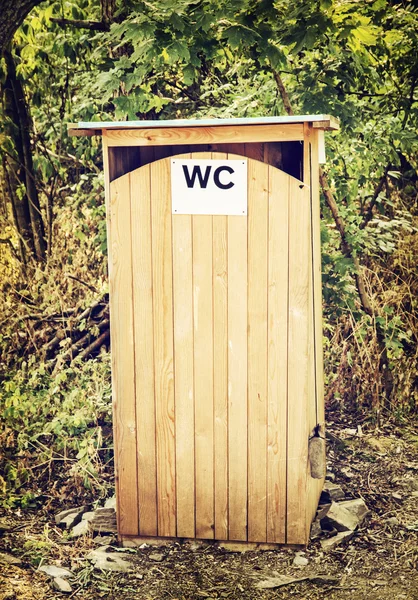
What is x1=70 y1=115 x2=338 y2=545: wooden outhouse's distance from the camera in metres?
4.08

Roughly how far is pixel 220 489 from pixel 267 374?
713 mm

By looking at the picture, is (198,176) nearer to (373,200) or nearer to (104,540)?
(104,540)

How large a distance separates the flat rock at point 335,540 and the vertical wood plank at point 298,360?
0.54ft

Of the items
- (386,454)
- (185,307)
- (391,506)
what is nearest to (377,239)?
(386,454)

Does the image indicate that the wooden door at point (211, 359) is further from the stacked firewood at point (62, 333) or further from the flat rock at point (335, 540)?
the stacked firewood at point (62, 333)

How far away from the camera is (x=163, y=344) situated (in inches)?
→ 170

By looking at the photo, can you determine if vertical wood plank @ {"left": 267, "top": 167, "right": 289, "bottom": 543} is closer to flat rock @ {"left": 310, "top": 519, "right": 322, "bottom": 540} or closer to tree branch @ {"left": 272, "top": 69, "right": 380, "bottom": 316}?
flat rock @ {"left": 310, "top": 519, "right": 322, "bottom": 540}

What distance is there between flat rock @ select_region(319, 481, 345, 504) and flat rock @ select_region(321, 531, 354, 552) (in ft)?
1.34

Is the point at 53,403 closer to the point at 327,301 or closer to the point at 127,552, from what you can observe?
the point at 127,552

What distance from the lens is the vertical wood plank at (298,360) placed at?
404cm

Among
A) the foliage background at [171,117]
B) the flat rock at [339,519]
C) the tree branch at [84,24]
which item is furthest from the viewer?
the tree branch at [84,24]

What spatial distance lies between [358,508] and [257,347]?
1.37 metres

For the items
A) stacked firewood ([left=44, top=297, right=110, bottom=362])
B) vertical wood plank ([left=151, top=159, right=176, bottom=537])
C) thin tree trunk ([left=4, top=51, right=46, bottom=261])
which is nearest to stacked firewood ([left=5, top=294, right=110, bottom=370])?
stacked firewood ([left=44, top=297, right=110, bottom=362])

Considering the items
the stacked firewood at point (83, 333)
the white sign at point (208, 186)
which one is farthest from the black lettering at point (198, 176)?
the stacked firewood at point (83, 333)
